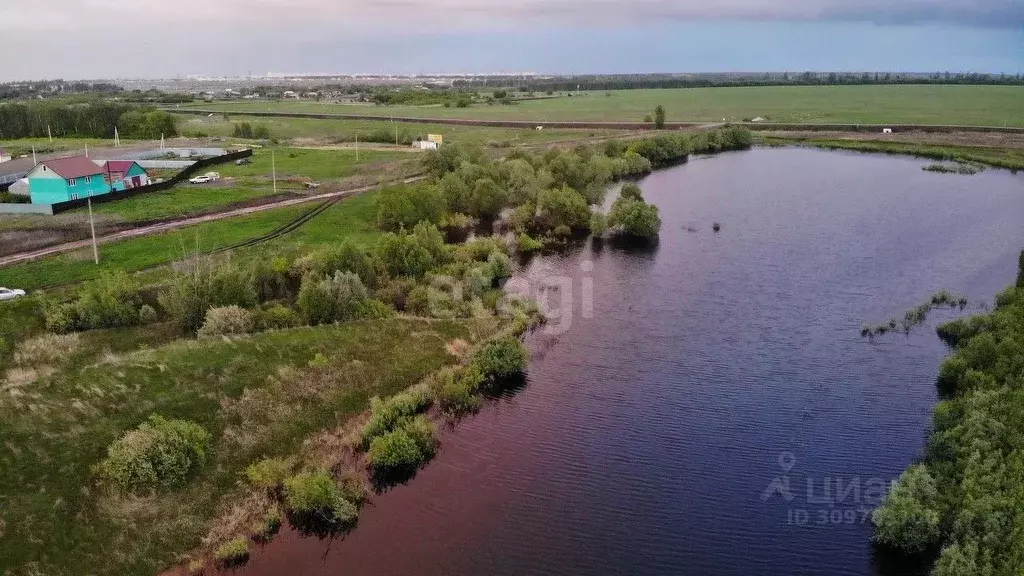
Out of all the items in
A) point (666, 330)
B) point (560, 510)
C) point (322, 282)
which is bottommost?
point (560, 510)

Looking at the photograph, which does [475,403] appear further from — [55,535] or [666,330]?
[55,535]

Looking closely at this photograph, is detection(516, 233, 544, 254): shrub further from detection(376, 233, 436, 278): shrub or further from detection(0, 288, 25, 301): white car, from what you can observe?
detection(0, 288, 25, 301): white car

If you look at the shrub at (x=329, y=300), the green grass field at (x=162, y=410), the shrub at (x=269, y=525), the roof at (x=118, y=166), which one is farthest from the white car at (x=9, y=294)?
the roof at (x=118, y=166)

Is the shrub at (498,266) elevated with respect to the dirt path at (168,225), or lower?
lower

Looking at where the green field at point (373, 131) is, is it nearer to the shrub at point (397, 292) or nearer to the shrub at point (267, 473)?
the shrub at point (397, 292)

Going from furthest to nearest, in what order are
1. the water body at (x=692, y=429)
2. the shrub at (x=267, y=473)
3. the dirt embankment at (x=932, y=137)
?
the dirt embankment at (x=932, y=137), the shrub at (x=267, y=473), the water body at (x=692, y=429)

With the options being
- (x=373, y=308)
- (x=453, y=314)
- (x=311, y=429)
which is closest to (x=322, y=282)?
(x=373, y=308)

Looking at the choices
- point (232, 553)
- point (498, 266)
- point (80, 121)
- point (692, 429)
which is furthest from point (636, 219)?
point (80, 121)
